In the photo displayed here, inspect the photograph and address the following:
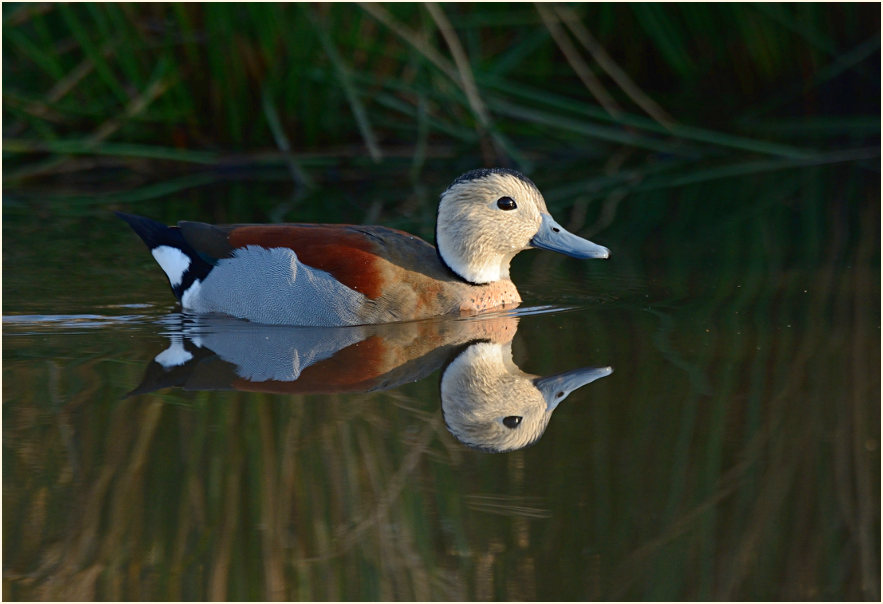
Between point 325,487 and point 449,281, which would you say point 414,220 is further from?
point 325,487

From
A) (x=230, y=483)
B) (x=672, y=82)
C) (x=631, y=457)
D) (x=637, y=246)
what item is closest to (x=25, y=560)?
(x=230, y=483)

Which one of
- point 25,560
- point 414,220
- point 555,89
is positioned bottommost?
point 25,560

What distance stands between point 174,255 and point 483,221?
1880mm

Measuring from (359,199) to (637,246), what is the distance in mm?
2768

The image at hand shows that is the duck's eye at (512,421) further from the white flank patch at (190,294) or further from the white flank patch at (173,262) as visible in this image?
the white flank patch at (173,262)

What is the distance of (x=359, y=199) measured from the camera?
1073 centimetres

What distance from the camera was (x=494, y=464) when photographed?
483cm

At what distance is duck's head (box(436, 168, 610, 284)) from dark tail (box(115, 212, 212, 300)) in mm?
1434

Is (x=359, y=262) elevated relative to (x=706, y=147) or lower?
lower

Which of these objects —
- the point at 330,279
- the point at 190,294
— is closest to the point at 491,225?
the point at 330,279

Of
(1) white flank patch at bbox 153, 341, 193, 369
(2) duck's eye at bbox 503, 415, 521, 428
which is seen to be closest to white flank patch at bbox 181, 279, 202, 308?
(1) white flank patch at bbox 153, 341, 193, 369

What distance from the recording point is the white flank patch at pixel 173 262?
7617mm

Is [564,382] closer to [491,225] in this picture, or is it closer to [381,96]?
[491,225]

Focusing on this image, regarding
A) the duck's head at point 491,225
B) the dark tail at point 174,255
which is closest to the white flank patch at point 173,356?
the dark tail at point 174,255
